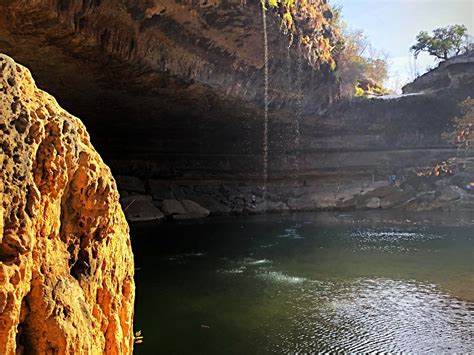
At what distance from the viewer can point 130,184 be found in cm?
2019

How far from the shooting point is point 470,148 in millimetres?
20047

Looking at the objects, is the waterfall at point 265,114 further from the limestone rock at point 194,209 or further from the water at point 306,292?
the water at point 306,292

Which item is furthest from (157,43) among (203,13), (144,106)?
(144,106)

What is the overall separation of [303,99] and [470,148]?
8743 mm

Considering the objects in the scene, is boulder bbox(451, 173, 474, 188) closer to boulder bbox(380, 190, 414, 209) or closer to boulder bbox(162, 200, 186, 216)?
boulder bbox(380, 190, 414, 209)

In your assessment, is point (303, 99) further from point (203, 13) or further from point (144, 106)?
point (203, 13)

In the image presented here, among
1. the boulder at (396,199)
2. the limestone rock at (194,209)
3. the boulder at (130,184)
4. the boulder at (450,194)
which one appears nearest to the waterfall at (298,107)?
the boulder at (396,199)

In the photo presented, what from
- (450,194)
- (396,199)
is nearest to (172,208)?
(396,199)

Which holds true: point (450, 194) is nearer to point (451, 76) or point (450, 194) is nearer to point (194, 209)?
point (451, 76)

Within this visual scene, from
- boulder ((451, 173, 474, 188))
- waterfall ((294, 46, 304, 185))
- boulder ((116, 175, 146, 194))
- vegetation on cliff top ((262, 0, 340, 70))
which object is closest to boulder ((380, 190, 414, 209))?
boulder ((451, 173, 474, 188))

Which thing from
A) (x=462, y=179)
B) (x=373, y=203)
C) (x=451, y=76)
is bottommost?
(x=373, y=203)

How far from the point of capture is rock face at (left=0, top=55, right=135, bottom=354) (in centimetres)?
190

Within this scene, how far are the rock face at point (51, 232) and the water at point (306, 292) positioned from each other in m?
3.42

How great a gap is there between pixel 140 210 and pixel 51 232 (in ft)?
54.5
